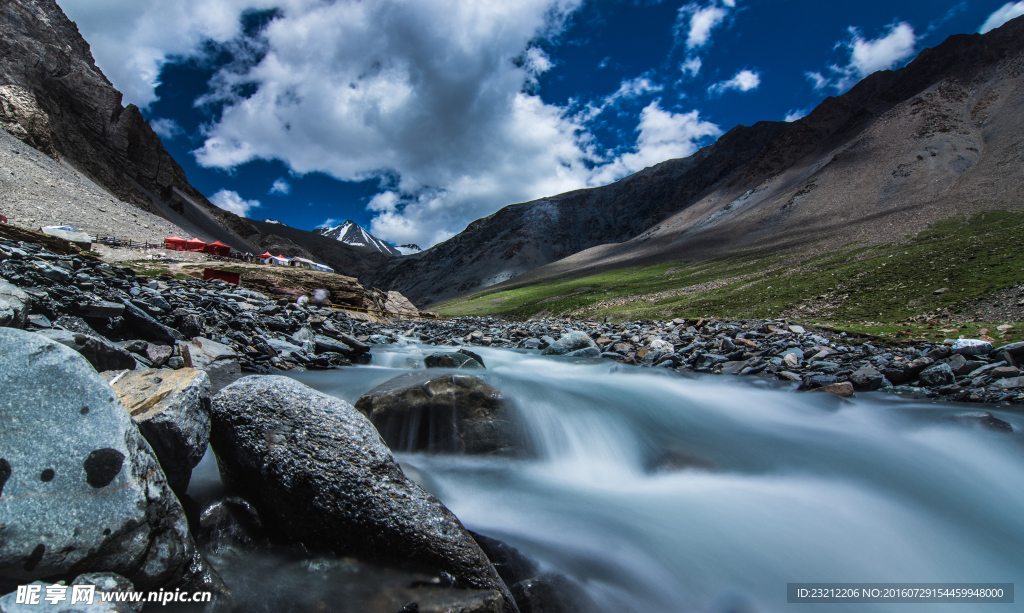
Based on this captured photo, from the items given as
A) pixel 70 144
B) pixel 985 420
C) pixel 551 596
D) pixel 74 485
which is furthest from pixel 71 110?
pixel 985 420

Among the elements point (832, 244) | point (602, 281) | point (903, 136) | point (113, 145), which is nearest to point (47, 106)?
point (113, 145)

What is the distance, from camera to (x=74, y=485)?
349 cm

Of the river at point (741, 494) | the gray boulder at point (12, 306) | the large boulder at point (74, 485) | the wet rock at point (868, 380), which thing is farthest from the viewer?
the wet rock at point (868, 380)

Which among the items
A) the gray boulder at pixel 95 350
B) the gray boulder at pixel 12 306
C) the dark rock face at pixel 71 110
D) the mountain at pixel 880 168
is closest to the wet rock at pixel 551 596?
the gray boulder at pixel 95 350

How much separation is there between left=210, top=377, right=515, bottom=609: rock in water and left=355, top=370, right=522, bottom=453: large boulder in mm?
2956

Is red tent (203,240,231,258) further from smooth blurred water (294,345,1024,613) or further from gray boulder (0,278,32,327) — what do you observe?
smooth blurred water (294,345,1024,613)

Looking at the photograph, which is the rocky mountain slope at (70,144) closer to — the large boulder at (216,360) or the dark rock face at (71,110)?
the dark rock face at (71,110)

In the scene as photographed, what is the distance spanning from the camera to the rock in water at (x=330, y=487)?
490cm

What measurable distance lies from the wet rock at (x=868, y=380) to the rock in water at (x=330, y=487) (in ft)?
46.8

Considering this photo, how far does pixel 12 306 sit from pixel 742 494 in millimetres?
13964

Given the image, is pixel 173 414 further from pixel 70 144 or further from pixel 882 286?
pixel 70 144

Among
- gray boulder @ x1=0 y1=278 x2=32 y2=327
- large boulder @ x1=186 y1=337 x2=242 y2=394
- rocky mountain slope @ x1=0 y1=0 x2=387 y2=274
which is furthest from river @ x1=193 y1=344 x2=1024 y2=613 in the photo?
rocky mountain slope @ x1=0 y1=0 x2=387 y2=274

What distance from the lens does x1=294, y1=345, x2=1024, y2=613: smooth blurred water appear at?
5836 mm

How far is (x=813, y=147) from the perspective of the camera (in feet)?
510
